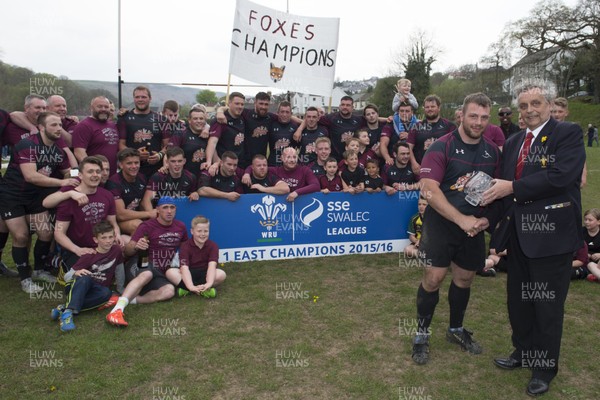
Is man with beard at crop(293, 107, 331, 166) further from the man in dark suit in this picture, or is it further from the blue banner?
the man in dark suit

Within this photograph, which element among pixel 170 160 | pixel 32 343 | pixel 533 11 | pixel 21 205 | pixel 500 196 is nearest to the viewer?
pixel 500 196

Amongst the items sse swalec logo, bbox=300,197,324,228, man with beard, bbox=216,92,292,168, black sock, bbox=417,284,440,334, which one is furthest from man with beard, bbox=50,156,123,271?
black sock, bbox=417,284,440,334

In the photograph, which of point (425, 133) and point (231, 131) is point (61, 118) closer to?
point (231, 131)

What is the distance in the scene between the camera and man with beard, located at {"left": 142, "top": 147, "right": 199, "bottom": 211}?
6273mm

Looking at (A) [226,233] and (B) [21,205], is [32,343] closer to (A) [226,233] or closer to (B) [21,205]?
(B) [21,205]

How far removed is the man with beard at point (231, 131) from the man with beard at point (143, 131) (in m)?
0.79

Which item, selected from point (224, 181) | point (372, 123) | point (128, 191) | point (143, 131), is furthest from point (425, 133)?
point (128, 191)

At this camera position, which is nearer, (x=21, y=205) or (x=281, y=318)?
(x=281, y=318)

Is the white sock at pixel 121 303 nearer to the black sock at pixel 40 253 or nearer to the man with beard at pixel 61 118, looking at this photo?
the black sock at pixel 40 253

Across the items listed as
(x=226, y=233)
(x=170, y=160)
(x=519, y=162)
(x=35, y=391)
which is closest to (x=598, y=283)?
(x=519, y=162)

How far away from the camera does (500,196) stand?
346 cm

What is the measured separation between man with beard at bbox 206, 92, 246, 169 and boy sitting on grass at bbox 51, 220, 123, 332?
2.39 meters

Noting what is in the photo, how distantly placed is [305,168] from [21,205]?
4.13 metres

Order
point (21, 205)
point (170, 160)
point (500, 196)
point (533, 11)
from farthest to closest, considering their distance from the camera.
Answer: point (533, 11), point (170, 160), point (21, 205), point (500, 196)
